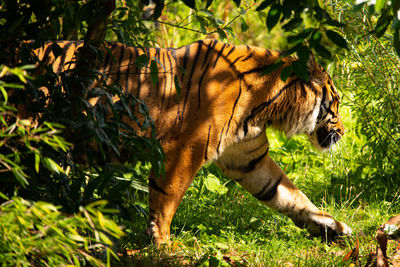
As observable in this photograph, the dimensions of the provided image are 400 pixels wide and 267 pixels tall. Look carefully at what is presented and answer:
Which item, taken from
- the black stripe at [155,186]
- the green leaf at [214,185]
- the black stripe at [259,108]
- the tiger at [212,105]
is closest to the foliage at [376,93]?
the tiger at [212,105]

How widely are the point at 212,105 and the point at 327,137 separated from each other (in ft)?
3.50

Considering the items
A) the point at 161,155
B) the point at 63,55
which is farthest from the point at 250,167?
the point at 161,155

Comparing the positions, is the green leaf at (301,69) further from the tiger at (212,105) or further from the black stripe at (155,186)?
the black stripe at (155,186)

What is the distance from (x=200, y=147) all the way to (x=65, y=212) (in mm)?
1263

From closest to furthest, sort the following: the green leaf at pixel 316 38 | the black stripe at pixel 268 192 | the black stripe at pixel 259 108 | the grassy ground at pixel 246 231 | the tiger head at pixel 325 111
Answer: the green leaf at pixel 316 38 → the grassy ground at pixel 246 231 → the black stripe at pixel 259 108 → the tiger head at pixel 325 111 → the black stripe at pixel 268 192

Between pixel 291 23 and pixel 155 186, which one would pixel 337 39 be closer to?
pixel 291 23

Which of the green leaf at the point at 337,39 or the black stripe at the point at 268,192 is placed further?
the black stripe at the point at 268,192

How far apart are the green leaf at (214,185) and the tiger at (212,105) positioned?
19.7 inches

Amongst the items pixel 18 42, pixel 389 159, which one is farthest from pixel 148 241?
pixel 389 159

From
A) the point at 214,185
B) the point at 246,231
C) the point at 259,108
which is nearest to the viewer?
the point at 259,108

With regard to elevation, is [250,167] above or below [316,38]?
below

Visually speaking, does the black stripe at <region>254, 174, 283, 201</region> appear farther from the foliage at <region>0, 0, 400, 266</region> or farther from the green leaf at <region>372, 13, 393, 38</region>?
the green leaf at <region>372, 13, 393, 38</region>

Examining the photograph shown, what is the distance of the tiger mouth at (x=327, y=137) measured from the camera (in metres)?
3.52

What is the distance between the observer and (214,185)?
3928 millimetres
